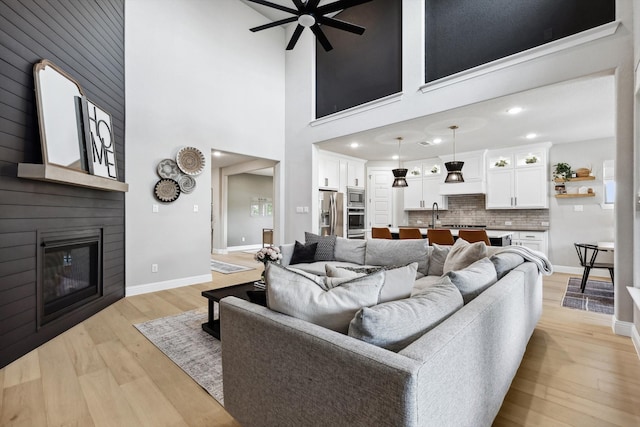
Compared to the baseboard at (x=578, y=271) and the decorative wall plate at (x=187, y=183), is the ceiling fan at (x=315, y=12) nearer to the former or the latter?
the decorative wall plate at (x=187, y=183)

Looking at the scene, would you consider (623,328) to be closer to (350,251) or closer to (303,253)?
(350,251)

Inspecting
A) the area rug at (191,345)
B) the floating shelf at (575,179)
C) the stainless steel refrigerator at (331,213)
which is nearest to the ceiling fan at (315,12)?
the stainless steel refrigerator at (331,213)

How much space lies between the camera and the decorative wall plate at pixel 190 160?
14.4 ft

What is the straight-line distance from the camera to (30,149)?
2.42 metres

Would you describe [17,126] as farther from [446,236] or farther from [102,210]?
[446,236]

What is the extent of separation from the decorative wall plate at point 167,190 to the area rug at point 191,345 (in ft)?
6.15

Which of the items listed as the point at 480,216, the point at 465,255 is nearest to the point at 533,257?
the point at 465,255

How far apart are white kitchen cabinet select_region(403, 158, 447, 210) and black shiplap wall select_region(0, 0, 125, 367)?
6224 millimetres

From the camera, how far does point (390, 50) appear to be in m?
4.41

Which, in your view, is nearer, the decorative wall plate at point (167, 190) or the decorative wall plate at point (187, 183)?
the decorative wall plate at point (167, 190)

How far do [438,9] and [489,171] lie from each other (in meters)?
3.55

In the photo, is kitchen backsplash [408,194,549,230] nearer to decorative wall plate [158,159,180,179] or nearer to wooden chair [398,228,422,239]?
wooden chair [398,228,422,239]

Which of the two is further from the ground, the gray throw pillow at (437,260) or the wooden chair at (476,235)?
the wooden chair at (476,235)

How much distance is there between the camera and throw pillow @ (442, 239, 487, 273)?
2.64 meters
